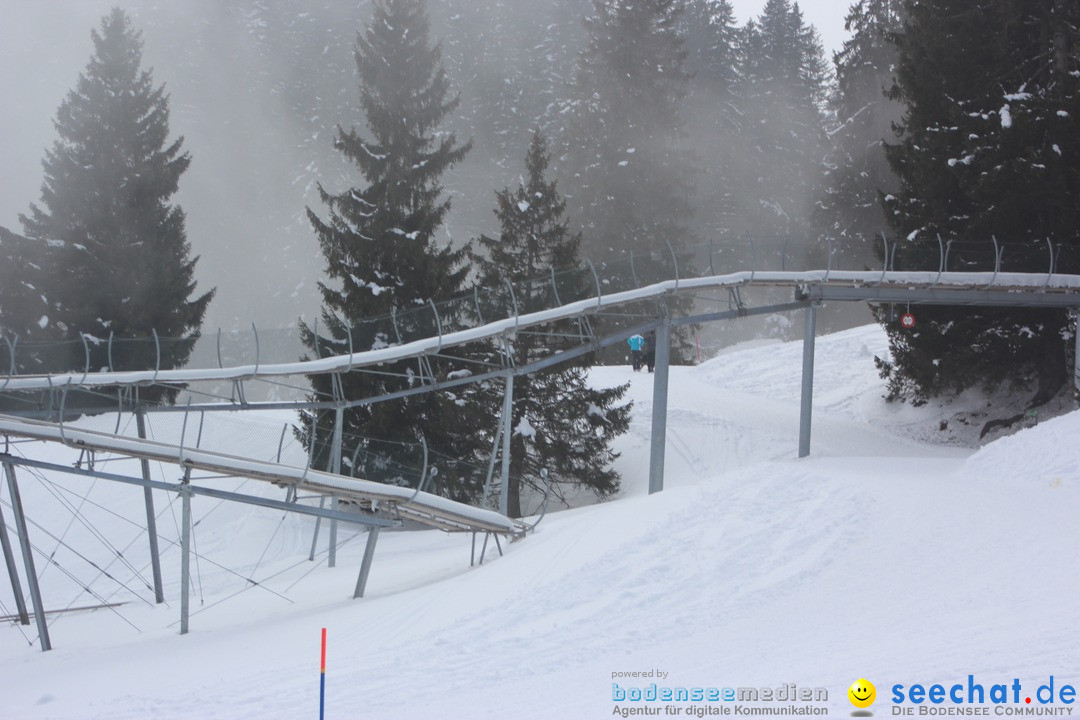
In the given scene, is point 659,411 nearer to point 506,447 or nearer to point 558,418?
point 506,447

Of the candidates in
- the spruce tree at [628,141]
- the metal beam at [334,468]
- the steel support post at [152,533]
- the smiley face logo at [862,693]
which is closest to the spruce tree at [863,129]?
the spruce tree at [628,141]

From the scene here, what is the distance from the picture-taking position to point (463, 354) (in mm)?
24562

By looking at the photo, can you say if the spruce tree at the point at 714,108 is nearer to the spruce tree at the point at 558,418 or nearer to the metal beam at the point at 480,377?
the spruce tree at the point at 558,418

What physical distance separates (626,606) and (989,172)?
1774cm

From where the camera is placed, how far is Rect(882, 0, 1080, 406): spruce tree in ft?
79.5

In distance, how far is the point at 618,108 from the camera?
150 ft

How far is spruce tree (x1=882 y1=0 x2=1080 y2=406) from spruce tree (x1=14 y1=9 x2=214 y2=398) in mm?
21823

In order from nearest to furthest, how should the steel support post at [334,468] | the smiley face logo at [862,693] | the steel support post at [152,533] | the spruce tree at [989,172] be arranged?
the smiley face logo at [862,693]
the steel support post at [152,533]
the steel support post at [334,468]
the spruce tree at [989,172]

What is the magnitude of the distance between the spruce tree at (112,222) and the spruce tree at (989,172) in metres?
21.8

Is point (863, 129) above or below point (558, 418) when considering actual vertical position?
above

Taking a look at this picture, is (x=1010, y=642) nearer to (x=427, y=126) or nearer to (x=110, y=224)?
(x=427, y=126)

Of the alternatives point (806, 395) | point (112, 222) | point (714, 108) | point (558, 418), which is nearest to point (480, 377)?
point (558, 418)

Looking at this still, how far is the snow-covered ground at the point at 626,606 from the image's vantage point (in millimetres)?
9586

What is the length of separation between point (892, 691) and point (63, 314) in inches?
1142
